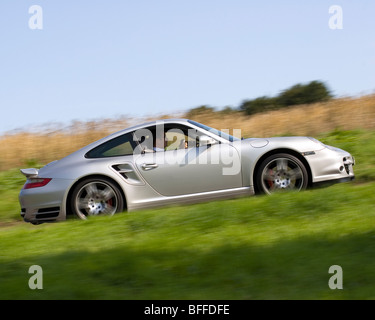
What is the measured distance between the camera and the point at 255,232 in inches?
234

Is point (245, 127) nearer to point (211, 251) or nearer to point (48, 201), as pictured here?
point (48, 201)

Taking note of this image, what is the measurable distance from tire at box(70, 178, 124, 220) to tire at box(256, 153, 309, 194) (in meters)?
1.97

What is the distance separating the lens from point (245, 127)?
56.3ft

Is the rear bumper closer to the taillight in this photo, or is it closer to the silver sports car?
the silver sports car

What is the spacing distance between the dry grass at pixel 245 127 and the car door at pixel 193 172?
789cm

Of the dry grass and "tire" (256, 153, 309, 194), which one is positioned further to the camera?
the dry grass

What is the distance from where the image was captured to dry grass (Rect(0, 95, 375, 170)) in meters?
15.6

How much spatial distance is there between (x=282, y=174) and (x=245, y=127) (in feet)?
30.6

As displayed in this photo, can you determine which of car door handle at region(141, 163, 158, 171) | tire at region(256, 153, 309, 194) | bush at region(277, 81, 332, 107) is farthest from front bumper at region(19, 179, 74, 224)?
bush at region(277, 81, 332, 107)

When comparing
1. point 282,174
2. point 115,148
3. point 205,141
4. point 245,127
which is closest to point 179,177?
point 205,141

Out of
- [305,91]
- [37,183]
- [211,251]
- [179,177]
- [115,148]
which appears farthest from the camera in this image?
[305,91]

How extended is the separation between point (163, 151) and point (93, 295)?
377 cm
